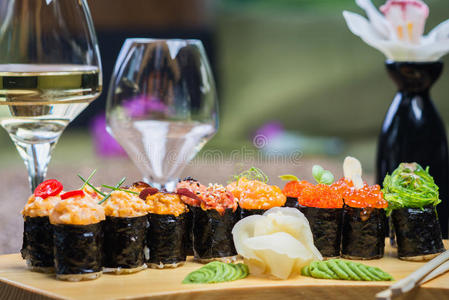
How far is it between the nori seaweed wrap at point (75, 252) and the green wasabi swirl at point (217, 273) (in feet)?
0.47

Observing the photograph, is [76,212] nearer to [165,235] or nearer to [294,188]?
[165,235]

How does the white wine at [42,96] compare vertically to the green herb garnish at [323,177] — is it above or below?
above

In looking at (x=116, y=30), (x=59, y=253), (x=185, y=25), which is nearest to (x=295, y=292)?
(x=59, y=253)

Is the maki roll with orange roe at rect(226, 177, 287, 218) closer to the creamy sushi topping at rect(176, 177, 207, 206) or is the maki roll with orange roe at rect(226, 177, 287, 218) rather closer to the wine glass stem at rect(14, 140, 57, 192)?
the creamy sushi topping at rect(176, 177, 207, 206)

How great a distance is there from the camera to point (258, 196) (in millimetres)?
1181

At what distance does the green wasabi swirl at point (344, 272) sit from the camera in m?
1.01

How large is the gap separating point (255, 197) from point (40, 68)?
0.42 meters

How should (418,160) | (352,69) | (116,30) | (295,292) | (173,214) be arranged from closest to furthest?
(295,292) < (173,214) < (418,160) < (352,69) < (116,30)

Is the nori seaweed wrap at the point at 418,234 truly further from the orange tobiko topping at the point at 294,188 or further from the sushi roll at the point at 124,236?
the sushi roll at the point at 124,236

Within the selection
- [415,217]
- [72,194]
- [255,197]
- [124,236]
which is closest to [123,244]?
[124,236]

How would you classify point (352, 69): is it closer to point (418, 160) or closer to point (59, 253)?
point (418, 160)

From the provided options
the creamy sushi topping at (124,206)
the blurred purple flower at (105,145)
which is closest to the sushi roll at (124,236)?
the creamy sushi topping at (124,206)

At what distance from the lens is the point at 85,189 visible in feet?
3.81

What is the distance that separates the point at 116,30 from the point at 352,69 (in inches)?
55.0
